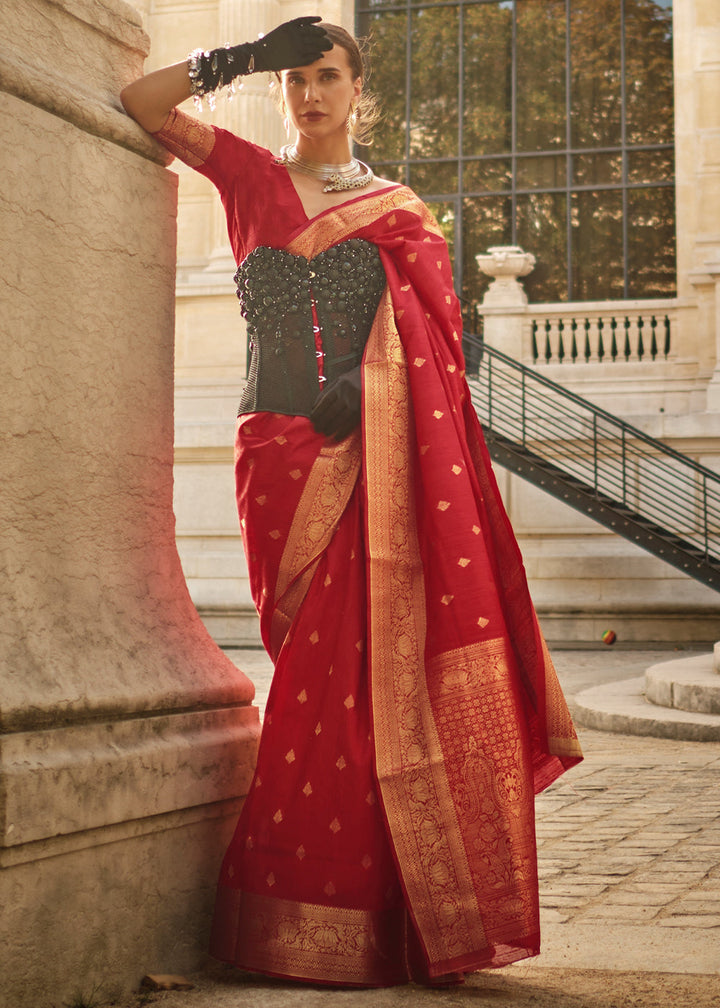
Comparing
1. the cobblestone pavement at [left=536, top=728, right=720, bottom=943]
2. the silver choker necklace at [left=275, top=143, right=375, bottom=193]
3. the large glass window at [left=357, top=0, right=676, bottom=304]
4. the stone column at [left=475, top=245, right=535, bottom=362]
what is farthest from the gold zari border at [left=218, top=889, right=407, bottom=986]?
the large glass window at [left=357, top=0, right=676, bottom=304]

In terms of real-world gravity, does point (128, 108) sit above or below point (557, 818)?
above

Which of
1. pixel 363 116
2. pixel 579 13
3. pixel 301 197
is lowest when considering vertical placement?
pixel 301 197

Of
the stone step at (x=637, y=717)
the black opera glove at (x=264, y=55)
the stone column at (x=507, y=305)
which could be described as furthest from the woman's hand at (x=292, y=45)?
the stone column at (x=507, y=305)

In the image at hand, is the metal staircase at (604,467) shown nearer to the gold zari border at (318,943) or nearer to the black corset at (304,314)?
the black corset at (304,314)

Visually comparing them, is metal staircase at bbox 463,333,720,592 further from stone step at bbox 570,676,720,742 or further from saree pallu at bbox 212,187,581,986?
saree pallu at bbox 212,187,581,986

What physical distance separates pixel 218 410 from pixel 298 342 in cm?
1275

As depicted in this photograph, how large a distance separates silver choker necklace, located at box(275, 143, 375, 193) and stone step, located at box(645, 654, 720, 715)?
503 centimetres

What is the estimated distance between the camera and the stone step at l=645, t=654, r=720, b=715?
7484mm

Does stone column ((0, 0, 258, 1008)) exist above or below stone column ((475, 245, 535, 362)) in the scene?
below

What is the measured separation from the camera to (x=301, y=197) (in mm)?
3066

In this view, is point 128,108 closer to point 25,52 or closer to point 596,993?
point 25,52

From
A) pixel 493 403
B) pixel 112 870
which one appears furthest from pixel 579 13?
pixel 112 870

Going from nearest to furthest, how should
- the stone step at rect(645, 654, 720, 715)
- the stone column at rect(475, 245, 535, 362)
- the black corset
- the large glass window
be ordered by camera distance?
the black corset < the stone step at rect(645, 654, 720, 715) < the stone column at rect(475, 245, 535, 362) < the large glass window

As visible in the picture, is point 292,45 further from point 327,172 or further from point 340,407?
point 340,407
